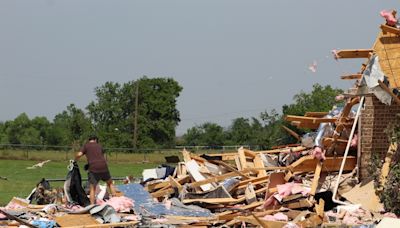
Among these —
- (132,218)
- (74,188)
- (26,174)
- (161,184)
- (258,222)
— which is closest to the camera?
(258,222)

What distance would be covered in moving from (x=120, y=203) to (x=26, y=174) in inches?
857

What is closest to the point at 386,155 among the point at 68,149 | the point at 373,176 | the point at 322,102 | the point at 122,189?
the point at 373,176

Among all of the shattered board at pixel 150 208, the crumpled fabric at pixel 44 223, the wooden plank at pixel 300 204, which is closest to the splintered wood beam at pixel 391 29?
the wooden plank at pixel 300 204

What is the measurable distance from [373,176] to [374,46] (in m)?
2.71

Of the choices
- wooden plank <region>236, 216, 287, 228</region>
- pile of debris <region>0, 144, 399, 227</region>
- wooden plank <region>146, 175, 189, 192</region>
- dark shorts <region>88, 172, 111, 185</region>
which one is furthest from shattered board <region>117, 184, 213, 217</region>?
wooden plank <region>236, 216, 287, 228</region>

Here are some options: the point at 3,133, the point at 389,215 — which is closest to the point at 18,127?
the point at 3,133

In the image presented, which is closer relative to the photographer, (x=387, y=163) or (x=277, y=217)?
(x=277, y=217)

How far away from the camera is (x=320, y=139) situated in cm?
1684

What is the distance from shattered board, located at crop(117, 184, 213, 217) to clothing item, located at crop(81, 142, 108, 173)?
91 centimetres

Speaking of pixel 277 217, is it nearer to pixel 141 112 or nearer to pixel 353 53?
pixel 353 53

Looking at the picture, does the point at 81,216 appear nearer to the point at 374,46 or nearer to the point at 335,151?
the point at 335,151

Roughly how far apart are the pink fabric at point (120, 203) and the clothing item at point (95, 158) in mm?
782

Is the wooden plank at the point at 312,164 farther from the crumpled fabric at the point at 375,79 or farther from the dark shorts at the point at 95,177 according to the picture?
the dark shorts at the point at 95,177

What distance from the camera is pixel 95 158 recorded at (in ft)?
50.6
